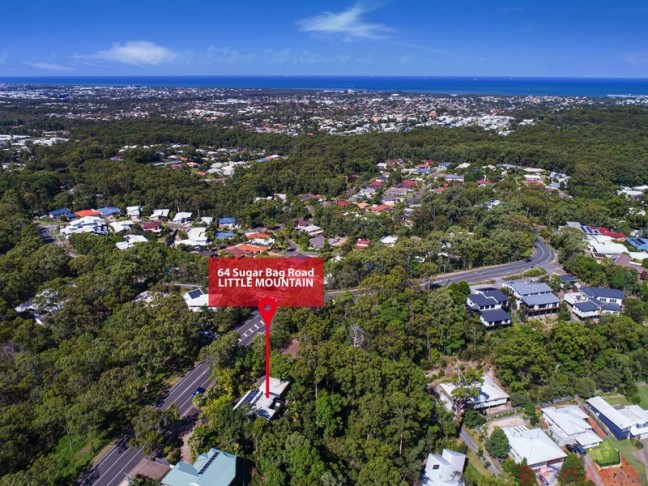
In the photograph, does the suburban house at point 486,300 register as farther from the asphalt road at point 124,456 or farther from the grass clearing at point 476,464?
the asphalt road at point 124,456

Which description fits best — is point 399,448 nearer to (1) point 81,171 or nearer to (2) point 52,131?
(1) point 81,171

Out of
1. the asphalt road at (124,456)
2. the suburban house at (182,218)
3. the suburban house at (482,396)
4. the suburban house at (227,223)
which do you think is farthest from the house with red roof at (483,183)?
the asphalt road at (124,456)

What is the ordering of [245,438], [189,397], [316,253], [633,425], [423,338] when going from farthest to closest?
[316,253] → [423,338] → [189,397] → [633,425] → [245,438]

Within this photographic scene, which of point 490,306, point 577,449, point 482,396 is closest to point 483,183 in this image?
point 490,306

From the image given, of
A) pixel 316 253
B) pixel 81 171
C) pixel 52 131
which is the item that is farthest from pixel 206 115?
pixel 316 253

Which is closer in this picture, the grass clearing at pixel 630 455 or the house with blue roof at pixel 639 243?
the grass clearing at pixel 630 455

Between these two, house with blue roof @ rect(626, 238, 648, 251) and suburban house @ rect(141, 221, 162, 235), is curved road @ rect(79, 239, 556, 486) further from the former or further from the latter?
suburban house @ rect(141, 221, 162, 235)
